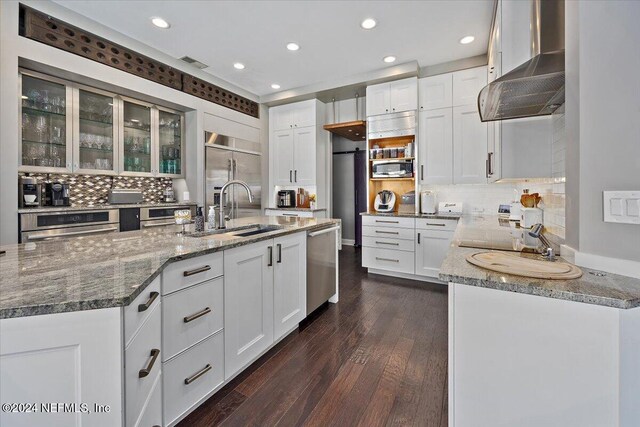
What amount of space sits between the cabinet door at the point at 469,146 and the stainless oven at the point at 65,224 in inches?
164

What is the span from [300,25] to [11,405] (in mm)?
3392

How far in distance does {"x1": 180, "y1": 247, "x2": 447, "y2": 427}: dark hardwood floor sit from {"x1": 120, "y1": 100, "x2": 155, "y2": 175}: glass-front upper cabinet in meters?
2.90

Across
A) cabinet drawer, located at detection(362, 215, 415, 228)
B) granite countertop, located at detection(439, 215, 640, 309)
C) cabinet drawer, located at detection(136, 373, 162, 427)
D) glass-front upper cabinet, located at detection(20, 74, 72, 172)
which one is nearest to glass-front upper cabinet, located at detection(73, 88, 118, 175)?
glass-front upper cabinet, located at detection(20, 74, 72, 172)

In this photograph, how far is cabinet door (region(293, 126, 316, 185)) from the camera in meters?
4.78

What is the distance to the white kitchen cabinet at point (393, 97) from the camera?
3.88 meters

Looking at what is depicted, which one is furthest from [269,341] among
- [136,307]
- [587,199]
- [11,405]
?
[587,199]

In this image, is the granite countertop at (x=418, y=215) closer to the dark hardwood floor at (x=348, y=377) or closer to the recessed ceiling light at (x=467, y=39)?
the dark hardwood floor at (x=348, y=377)

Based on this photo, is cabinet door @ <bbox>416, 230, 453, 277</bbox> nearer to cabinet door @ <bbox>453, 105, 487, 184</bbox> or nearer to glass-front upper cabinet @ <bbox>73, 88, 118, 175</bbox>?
cabinet door @ <bbox>453, 105, 487, 184</bbox>

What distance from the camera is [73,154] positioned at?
2973 millimetres

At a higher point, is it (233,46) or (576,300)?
(233,46)

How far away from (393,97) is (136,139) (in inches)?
137

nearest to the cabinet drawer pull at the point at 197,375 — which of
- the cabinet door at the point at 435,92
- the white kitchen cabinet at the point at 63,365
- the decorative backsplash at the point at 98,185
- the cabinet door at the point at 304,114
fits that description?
the white kitchen cabinet at the point at 63,365

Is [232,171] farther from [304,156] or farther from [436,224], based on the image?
[436,224]

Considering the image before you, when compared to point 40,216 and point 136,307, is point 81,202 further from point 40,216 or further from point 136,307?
point 136,307
